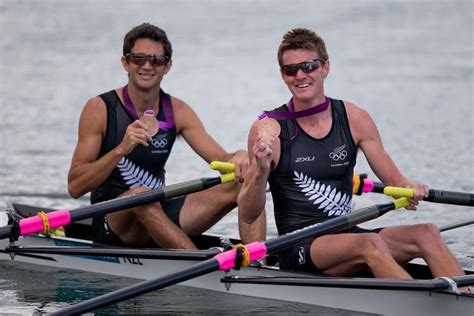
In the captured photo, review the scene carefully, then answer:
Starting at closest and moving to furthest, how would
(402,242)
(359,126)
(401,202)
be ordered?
1. (402,242)
2. (401,202)
3. (359,126)

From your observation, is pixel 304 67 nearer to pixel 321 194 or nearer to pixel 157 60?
pixel 321 194

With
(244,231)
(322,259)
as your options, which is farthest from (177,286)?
(322,259)

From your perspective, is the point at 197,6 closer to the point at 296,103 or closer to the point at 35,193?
the point at 35,193

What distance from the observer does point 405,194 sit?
8727 mm

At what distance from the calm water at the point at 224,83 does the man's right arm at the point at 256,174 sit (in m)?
0.90

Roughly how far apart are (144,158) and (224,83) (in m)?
12.6

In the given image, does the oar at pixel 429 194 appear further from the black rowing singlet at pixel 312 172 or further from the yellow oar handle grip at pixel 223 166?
the yellow oar handle grip at pixel 223 166

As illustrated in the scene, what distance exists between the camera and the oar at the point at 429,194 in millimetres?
8742

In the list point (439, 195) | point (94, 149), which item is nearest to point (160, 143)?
point (94, 149)

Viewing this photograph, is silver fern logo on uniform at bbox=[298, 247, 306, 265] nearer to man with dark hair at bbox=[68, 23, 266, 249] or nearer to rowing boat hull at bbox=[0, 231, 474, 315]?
rowing boat hull at bbox=[0, 231, 474, 315]

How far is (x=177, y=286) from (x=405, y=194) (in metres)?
2.18

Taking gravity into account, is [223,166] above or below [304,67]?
below

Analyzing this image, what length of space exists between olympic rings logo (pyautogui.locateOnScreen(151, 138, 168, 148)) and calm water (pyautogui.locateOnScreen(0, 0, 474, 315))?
104 centimetres

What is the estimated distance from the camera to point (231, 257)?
8203mm
